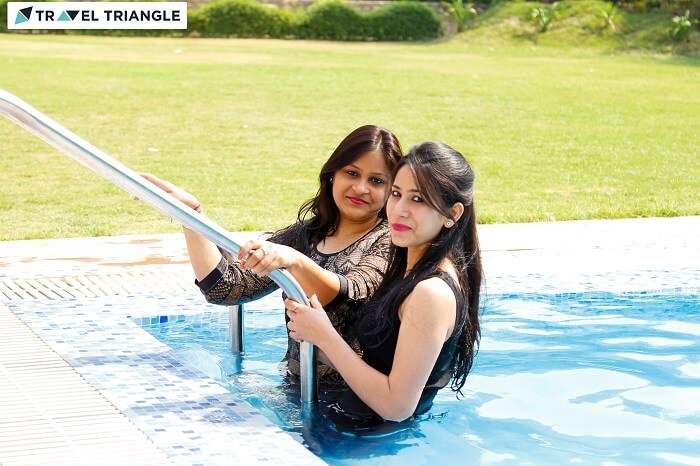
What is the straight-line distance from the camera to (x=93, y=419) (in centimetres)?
360

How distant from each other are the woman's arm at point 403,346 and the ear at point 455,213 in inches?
7.4

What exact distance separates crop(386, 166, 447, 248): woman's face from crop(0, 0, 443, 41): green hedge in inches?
1068

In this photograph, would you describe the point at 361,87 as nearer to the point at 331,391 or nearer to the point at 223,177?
the point at 223,177

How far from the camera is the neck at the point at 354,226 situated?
417 centimetres

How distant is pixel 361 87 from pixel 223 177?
826 centimetres

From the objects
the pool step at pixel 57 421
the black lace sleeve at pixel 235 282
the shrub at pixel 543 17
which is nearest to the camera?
the pool step at pixel 57 421

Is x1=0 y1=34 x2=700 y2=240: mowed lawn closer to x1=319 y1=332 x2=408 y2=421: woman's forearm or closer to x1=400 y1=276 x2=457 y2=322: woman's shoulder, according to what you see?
x1=319 y1=332 x2=408 y2=421: woman's forearm

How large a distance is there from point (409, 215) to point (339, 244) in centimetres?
65

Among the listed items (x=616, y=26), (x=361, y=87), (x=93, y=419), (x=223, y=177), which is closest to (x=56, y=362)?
(x=93, y=419)

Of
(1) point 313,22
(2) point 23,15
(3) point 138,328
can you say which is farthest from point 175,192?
(2) point 23,15

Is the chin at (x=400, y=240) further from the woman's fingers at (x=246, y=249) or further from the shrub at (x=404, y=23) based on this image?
the shrub at (x=404, y=23)

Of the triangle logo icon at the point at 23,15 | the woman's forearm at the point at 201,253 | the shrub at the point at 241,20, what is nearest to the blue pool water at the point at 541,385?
the woman's forearm at the point at 201,253

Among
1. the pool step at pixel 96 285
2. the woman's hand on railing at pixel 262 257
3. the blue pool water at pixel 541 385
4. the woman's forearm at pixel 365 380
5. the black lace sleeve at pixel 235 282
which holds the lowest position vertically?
the blue pool water at pixel 541 385

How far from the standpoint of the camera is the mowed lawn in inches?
379
